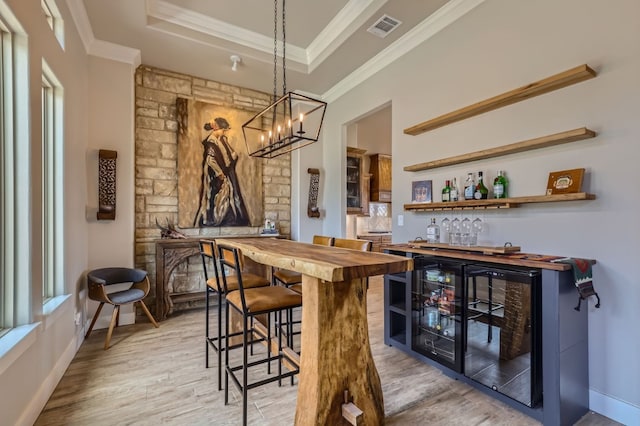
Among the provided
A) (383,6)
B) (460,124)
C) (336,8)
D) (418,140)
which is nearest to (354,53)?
(336,8)

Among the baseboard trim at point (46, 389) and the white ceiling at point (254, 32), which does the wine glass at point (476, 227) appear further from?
the baseboard trim at point (46, 389)

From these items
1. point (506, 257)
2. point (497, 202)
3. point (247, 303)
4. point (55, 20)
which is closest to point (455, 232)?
point (497, 202)

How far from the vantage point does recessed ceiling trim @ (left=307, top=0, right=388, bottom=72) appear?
2.95m

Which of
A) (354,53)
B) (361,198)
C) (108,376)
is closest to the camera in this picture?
(108,376)

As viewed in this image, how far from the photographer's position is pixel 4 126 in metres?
1.71

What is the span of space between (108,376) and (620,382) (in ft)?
11.4

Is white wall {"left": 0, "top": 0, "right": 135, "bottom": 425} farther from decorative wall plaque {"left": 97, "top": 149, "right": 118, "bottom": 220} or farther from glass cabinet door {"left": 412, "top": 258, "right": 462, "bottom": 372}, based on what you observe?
glass cabinet door {"left": 412, "top": 258, "right": 462, "bottom": 372}

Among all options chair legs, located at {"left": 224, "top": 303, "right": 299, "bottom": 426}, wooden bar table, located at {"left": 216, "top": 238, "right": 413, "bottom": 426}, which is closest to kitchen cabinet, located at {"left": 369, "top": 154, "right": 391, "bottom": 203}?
chair legs, located at {"left": 224, "top": 303, "right": 299, "bottom": 426}

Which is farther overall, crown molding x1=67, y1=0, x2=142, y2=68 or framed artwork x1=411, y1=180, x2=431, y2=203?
framed artwork x1=411, y1=180, x2=431, y2=203

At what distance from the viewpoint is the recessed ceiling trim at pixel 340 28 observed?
2.95 m

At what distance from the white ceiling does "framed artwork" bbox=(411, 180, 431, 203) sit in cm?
147

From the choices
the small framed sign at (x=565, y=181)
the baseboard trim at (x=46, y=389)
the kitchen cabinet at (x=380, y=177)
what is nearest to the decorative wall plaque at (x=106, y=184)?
the baseboard trim at (x=46, y=389)

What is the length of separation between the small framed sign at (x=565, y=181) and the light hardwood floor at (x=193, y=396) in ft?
4.64

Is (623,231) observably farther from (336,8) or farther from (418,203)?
(336,8)
